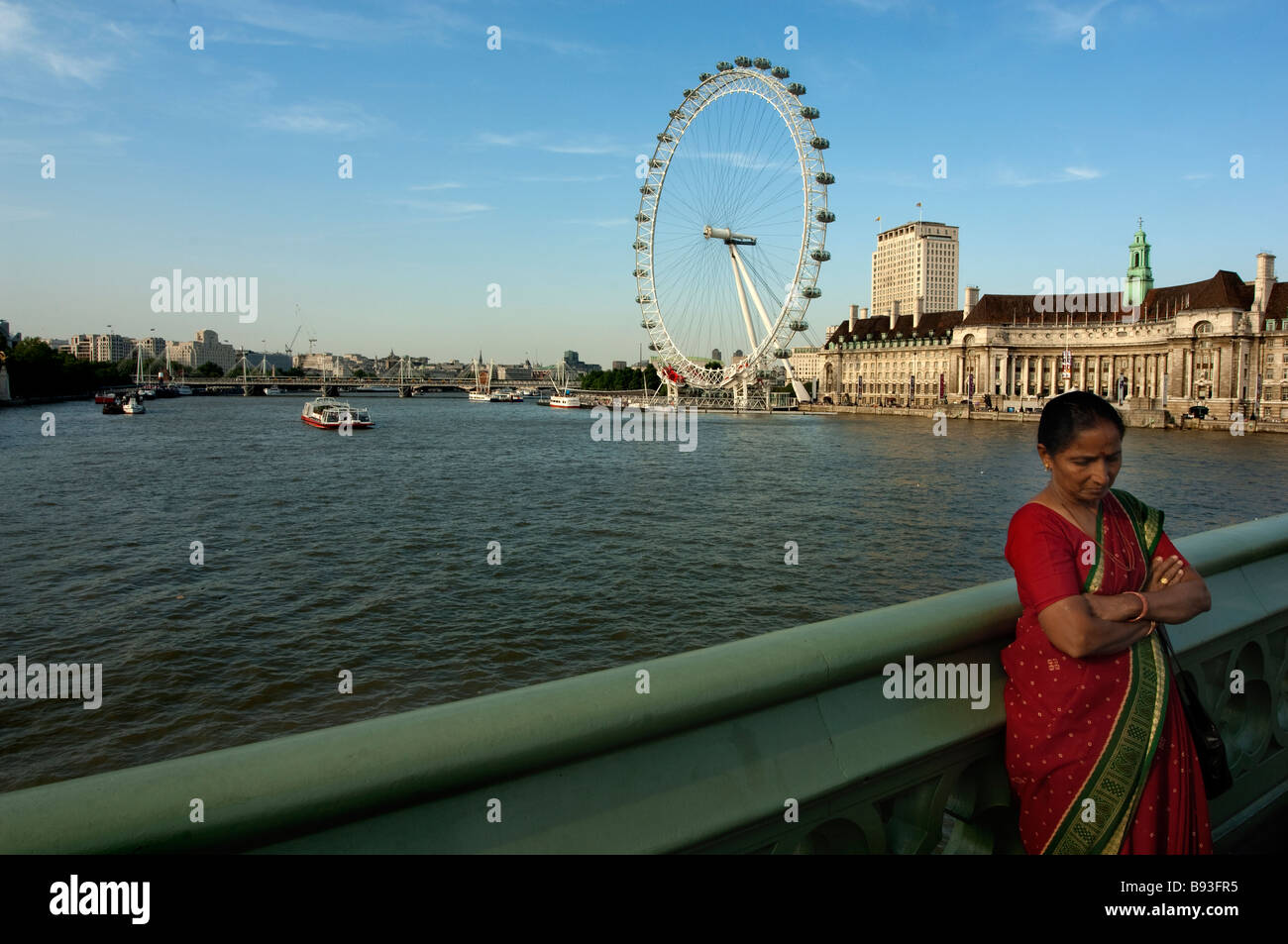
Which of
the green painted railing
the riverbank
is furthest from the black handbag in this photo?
the riverbank

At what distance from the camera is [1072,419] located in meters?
2.07

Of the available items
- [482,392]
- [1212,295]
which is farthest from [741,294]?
[482,392]

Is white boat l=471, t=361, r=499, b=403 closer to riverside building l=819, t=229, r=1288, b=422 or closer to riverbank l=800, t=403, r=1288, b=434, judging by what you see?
riverside building l=819, t=229, r=1288, b=422

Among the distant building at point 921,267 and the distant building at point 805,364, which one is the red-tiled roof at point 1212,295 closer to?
the distant building at point 921,267

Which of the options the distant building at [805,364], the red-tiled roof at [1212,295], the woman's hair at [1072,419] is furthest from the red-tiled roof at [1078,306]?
the woman's hair at [1072,419]

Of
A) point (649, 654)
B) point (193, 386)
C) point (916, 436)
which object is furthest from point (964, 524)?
point (193, 386)

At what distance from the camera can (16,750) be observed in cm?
859

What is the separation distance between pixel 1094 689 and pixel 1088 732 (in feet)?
0.30

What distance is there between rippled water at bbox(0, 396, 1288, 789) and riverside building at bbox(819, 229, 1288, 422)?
54.2 metres

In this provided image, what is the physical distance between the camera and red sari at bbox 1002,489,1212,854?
1.86 metres

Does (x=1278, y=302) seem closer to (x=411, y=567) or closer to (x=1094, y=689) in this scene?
(x=411, y=567)

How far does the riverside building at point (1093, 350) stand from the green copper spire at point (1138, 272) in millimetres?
151

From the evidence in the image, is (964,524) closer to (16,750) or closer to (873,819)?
(16,750)
